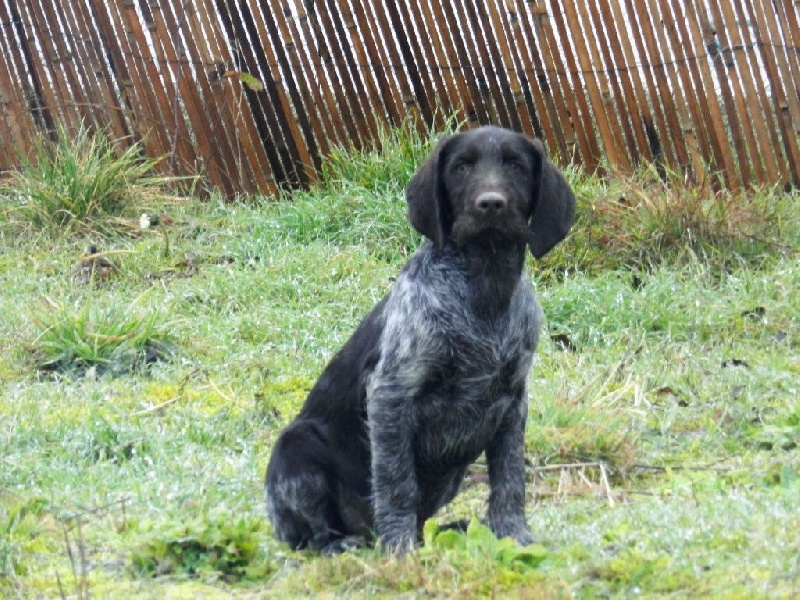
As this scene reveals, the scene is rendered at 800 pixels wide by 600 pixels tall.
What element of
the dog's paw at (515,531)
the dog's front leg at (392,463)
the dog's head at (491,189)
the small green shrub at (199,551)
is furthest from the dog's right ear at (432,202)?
the small green shrub at (199,551)

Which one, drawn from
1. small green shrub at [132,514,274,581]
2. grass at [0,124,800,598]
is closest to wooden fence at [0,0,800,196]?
grass at [0,124,800,598]

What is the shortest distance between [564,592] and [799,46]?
7.25 m

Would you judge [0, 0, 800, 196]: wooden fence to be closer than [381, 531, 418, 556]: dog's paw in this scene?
No

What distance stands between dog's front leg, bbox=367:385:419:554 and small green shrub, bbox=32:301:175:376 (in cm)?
282

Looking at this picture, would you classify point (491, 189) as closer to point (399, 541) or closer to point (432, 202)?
point (432, 202)

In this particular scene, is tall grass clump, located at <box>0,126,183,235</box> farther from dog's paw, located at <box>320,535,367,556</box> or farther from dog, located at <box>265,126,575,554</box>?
dog's paw, located at <box>320,535,367,556</box>

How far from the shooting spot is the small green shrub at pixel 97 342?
701 centimetres

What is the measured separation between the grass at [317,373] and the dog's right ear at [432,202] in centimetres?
117

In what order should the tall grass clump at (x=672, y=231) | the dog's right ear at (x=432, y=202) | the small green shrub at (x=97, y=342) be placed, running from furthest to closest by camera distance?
the tall grass clump at (x=672, y=231)
the small green shrub at (x=97, y=342)
the dog's right ear at (x=432, y=202)

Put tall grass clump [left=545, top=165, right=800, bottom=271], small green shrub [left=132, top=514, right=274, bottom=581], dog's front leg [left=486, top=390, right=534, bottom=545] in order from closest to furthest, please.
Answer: small green shrub [left=132, top=514, right=274, bottom=581] < dog's front leg [left=486, top=390, right=534, bottom=545] < tall grass clump [left=545, top=165, right=800, bottom=271]

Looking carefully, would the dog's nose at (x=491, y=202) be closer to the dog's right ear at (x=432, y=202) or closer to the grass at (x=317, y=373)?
the dog's right ear at (x=432, y=202)

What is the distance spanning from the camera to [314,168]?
10164 millimetres

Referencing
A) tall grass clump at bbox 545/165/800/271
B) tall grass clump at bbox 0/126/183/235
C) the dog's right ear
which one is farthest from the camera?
tall grass clump at bbox 0/126/183/235

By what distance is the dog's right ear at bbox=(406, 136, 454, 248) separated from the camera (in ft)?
15.3
